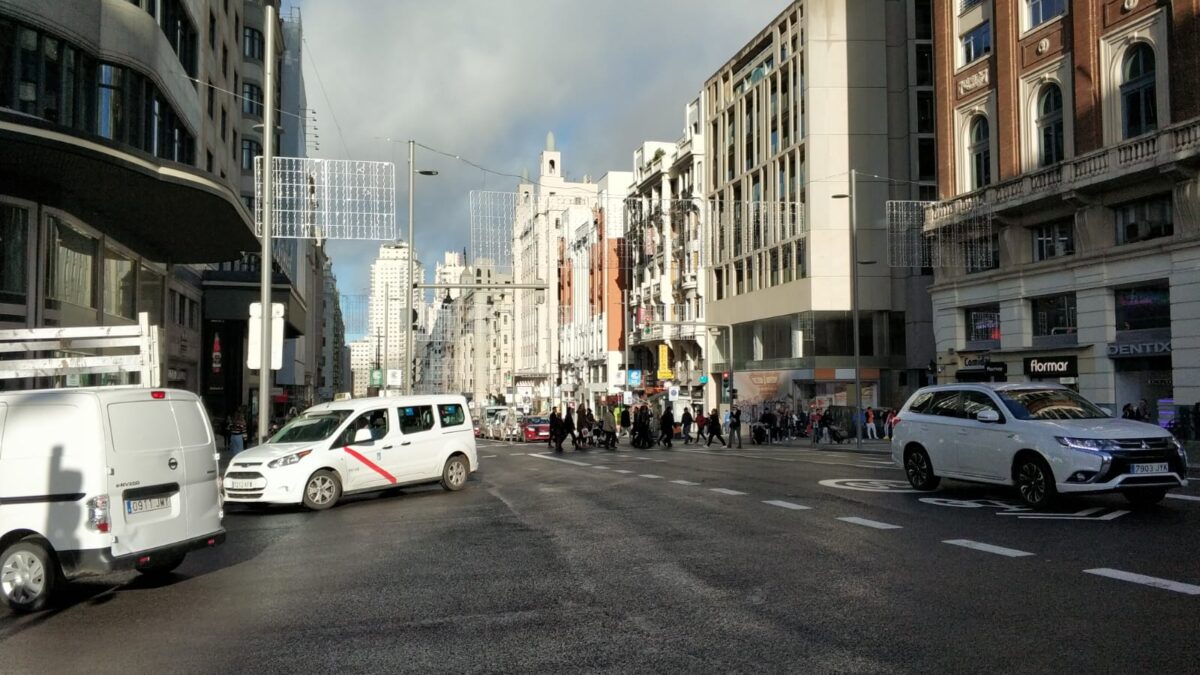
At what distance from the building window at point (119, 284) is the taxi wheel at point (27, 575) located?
1956 cm

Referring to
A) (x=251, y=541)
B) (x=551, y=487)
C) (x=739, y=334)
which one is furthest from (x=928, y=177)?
(x=251, y=541)

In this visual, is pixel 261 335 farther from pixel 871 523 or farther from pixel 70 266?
pixel 871 523

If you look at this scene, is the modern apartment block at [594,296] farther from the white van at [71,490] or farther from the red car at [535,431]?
the white van at [71,490]

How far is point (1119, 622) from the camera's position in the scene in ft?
20.1

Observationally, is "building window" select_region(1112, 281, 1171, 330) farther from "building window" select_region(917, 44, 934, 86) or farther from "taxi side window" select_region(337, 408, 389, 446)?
"building window" select_region(917, 44, 934, 86)

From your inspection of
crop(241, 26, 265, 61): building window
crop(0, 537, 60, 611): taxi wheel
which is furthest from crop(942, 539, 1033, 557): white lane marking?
crop(241, 26, 265, 61): building window

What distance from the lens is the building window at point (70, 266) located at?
21109mm

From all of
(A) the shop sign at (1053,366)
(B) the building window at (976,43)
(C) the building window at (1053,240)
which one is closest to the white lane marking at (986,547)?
(A) the shop sign at (1053,366)

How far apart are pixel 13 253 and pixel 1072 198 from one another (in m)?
29.6

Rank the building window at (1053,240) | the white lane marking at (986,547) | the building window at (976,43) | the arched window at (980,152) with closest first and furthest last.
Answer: the white lane marking at (986,547) → the building window at (1053,240) → the building window at (976,43) → the arched window at (980,152)

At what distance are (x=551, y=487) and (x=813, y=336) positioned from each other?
3637 cm

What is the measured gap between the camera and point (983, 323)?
1437 inches

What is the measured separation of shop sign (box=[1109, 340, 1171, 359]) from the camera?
28.5 metres

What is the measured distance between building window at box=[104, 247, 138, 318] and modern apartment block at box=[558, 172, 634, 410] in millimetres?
51579
